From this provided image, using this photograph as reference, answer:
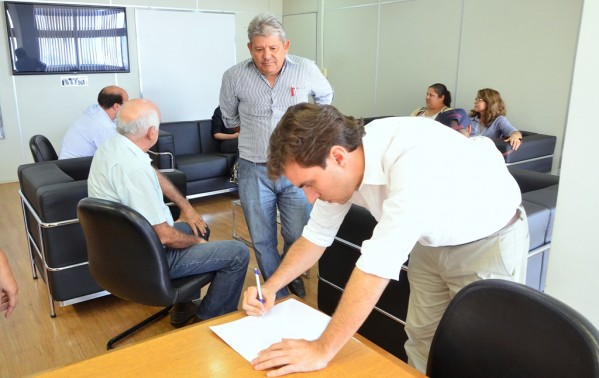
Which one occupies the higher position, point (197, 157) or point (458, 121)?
point (458, 121)

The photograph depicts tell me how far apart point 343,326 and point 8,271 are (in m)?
1.32

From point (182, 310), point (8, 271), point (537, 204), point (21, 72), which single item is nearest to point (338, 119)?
point (8, 271)

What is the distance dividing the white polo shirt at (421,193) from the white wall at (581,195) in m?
0.31

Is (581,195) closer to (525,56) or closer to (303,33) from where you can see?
(525,56)

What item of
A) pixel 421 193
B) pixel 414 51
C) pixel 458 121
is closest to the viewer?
pixel 421 193

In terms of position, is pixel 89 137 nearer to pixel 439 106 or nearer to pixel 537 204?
pixel 537 204

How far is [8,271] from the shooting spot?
5.68 feet

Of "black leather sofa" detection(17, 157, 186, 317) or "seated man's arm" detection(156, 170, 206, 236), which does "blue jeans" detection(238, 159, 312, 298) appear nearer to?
"seated man's arm" detection(156, 170, 206, 236)

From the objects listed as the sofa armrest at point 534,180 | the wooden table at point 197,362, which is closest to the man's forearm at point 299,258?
the wooden table at point 197,362

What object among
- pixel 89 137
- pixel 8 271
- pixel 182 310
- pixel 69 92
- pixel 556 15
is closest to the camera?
pixel 8 271

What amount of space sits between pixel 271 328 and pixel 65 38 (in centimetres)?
632

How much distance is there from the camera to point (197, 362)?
1.14 metres

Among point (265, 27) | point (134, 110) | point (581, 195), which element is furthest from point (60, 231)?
point (581, 195)

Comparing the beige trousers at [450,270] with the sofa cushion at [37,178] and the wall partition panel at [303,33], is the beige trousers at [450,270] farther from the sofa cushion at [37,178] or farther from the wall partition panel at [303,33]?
the wall partition panel at [303,33]
